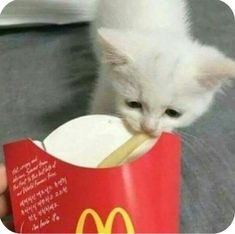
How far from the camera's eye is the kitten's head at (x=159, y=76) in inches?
37.9

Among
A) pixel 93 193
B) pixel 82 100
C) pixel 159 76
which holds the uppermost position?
pixel 159 76

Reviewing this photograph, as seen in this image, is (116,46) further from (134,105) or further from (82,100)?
(82,100)

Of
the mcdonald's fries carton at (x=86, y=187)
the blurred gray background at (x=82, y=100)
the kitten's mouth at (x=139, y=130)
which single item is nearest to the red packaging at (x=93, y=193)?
the mcdonald's fries carton at (x=86, y=187)

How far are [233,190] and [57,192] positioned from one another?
1.42 feet

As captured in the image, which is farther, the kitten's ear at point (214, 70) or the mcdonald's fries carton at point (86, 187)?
the kitten's ear at point (214, 70)

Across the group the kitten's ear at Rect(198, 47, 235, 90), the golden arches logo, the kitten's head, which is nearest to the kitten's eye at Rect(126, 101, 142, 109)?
the kitten's head

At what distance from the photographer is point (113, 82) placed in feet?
3.43

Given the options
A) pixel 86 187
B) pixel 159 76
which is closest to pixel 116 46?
pixel 159 76

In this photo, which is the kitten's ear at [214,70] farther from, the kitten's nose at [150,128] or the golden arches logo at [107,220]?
the golden arches logo at [107,220]

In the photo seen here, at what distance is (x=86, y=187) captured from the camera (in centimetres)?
80

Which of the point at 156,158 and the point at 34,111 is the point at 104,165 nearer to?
the point at 156,158

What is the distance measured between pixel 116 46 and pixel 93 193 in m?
0.30

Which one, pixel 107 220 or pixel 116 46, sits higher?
pixel 116 46

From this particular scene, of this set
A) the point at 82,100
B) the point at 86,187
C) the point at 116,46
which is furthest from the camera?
the point at 82,100
